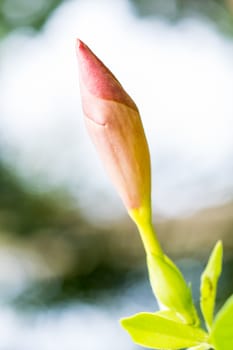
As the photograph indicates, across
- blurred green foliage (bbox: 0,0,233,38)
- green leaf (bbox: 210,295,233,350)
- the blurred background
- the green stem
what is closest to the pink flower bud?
the green stem

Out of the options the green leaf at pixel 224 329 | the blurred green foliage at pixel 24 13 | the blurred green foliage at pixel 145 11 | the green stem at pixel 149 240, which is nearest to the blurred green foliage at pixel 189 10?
the blurred green foliage at pixel 145 11

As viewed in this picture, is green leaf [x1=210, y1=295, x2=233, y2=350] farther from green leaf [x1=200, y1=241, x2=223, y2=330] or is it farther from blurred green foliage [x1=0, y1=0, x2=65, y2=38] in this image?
blurred green foliage [x1=0, y1=0, x2=65, y2=38]

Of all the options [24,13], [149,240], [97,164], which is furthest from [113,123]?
[24,13]

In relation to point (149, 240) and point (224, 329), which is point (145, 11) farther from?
point (224, 329)

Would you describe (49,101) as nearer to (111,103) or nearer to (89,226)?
Answer: (89,226)

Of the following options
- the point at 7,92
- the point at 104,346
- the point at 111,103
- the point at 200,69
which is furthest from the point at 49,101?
the point at 111,103

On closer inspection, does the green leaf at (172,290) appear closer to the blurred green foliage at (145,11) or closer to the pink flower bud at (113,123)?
the pink flower bud at (113,123)
